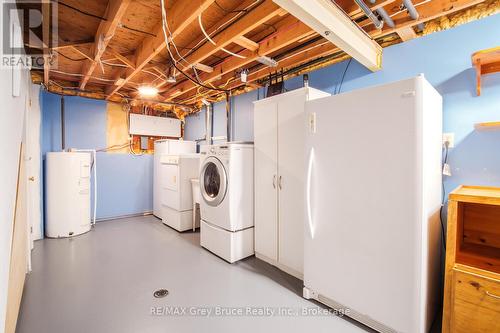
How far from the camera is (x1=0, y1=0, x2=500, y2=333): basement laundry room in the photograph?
1.43m

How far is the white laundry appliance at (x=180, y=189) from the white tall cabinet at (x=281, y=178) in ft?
5.07

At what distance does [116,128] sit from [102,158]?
0.68 metres

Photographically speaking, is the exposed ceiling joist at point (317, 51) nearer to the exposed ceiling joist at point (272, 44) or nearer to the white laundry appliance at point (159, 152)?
the exposed ceiling joist at point (272, 44)

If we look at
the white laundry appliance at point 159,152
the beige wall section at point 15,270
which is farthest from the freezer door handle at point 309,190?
the white laundry appliance at point 159,152

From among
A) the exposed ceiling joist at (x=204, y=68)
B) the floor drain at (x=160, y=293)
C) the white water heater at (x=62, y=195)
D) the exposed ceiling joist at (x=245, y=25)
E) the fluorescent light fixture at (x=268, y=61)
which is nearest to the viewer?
the exposed ceiling joist at (x=245, y=25)

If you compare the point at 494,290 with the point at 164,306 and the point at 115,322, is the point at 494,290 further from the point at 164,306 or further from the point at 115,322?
the point at 115,322

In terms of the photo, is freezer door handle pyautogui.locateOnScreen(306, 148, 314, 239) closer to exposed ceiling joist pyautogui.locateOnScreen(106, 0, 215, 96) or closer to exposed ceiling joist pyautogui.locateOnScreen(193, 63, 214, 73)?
exposed ceiling joist pyautogui.locateOnScreen(106, 0, 215, 96)

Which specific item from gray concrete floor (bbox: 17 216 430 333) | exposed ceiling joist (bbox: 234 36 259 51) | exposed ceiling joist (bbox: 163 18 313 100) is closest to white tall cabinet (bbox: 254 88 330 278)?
gray concrete floor (bbox: 17 216 430 333)

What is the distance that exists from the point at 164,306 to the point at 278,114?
209 centimetres

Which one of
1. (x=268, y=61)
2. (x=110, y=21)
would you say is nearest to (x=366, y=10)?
(x=268, y=61)

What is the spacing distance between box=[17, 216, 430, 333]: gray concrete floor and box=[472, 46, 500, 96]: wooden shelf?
2.07 metres

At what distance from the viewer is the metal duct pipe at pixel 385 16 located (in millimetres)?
1730

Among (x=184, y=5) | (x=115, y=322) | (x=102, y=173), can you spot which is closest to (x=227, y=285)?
(x=115, y=322)

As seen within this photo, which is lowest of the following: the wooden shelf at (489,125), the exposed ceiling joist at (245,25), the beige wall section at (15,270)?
the beige wall section at (15,270)
